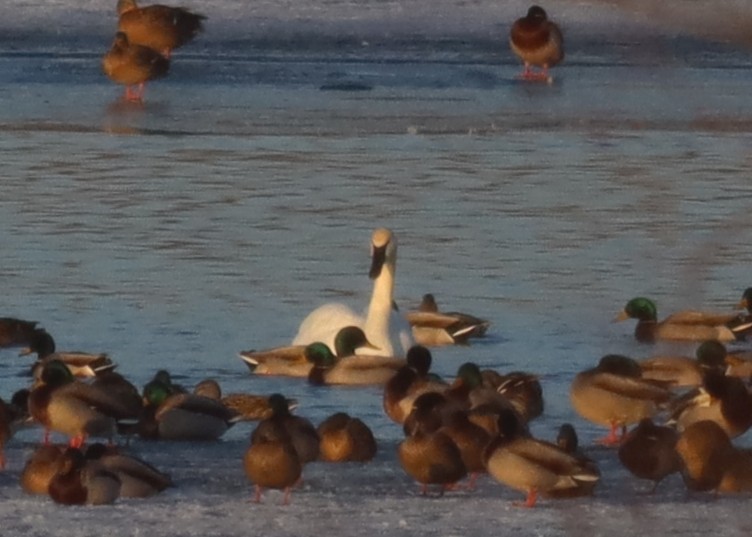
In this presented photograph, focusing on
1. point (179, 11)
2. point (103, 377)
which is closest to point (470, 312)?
point (103, 377)

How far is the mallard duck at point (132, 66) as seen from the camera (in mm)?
16281

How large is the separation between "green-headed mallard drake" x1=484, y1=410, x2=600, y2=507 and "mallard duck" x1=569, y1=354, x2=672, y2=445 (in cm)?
100

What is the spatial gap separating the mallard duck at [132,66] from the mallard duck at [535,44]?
3180 mm

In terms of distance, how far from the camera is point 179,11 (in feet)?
61.4

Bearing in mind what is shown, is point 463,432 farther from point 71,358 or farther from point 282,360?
point 71,358

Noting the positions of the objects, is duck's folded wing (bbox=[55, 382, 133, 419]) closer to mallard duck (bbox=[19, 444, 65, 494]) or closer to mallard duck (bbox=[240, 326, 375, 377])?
mallard duck (bbox=[19, 444, 65, 494])

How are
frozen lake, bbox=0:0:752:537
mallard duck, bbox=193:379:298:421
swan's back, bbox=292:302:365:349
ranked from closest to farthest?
frozen lake, bbox=0:0:752:537, mallard duck, bbox=193:379:298:421, swan's back, bbox=292:302:365:349

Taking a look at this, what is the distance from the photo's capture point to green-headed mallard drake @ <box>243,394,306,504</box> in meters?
5.31

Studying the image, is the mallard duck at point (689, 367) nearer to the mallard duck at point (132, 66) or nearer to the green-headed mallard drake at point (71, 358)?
the green-headed mallard drake at point (71, 358)

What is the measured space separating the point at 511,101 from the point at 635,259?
6034 mm

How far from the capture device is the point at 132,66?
16.3 m

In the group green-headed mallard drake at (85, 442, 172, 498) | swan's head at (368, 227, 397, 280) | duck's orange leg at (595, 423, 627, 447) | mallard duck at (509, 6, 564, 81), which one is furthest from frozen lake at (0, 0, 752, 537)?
swan's head at (368, 227, 397, 280)

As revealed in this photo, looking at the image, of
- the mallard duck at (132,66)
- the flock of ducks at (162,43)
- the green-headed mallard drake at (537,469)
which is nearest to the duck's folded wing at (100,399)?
the green-headed mallard drake at (537,469)

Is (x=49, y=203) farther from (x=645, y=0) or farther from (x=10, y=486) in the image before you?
(x=645, y=0)
